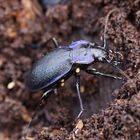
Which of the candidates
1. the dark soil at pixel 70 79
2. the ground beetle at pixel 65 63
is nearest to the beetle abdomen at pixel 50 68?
the ground beetle at pixel 65 63

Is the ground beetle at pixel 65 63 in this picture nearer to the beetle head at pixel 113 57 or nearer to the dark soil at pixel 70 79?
the beetle head at pixel 113 57

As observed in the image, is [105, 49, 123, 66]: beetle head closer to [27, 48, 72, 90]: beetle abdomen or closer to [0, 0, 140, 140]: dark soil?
[0, 0, 140, 140]: dark soil

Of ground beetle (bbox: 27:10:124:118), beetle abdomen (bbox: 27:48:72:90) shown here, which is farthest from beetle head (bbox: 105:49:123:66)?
beetle abdomen (bbox: 27:48:72:90)

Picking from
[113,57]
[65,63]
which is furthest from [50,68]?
[113,57]

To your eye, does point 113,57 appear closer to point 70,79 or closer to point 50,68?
point 50,68

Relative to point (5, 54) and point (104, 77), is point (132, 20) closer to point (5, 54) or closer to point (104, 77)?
point (104, 77)

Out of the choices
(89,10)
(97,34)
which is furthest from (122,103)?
(89,10)
